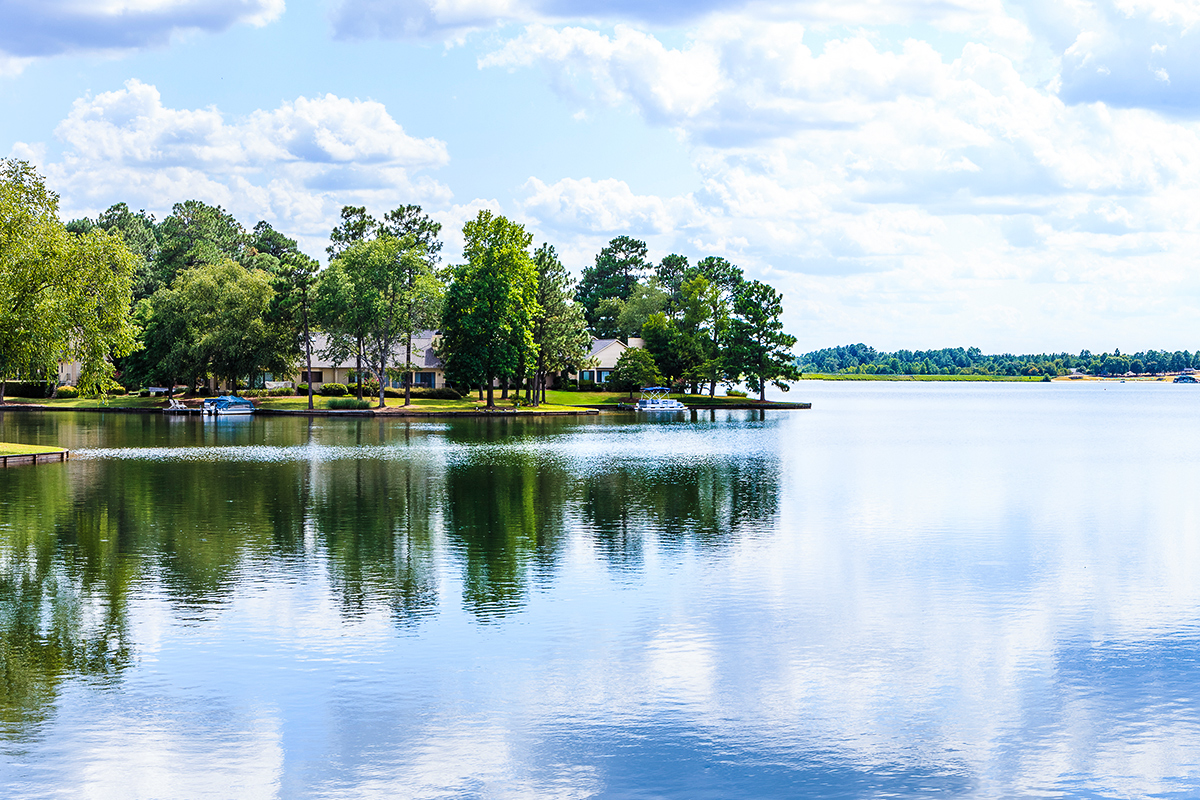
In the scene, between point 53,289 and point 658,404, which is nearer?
point 53,289

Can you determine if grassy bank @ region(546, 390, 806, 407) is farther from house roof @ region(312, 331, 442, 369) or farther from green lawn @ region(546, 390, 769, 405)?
house roof @ region(312, 331, 442, 369)

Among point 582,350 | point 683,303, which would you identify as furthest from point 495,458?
point 683,303

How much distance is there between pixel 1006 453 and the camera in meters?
58.7

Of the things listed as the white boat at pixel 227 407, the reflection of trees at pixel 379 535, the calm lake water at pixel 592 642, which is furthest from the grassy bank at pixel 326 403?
the calm lake water at pixel 592 642

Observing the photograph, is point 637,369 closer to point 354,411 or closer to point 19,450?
point 354,411

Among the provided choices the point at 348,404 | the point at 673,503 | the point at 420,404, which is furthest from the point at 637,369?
the point at 673,503

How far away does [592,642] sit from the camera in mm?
17547

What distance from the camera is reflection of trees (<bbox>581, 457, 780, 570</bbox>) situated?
2842 centimetres

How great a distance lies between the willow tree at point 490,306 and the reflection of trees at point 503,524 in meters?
48.8

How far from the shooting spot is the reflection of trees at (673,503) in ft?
93.2

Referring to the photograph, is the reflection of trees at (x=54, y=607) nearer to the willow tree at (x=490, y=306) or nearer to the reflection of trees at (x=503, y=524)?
the reflection of trees at (x=503, y=524)

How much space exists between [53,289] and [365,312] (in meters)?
48.9

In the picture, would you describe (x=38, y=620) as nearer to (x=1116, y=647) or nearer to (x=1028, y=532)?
(x=1116, y=647)

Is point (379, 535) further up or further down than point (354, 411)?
further down
